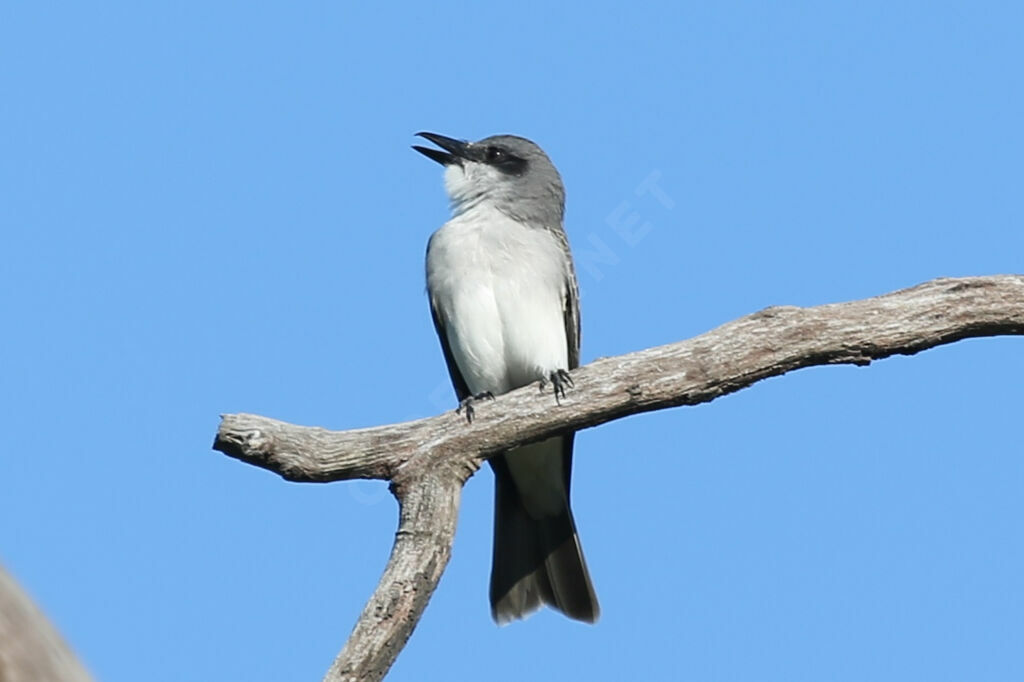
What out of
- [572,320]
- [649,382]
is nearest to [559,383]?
[649,382]

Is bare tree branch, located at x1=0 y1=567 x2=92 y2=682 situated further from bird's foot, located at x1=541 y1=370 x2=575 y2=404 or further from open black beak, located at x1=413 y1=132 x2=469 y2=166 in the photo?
open black beak, located at x1=413 y1=132 x2=469 y2=166

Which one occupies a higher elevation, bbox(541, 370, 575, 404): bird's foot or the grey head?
the grey head

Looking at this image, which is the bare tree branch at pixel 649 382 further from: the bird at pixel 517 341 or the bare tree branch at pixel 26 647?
the bare tree branch at pixel 26 647

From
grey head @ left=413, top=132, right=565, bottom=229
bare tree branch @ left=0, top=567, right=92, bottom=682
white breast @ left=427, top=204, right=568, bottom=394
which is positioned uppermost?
grey head @ left=413, top=132, right=565, bottom=229

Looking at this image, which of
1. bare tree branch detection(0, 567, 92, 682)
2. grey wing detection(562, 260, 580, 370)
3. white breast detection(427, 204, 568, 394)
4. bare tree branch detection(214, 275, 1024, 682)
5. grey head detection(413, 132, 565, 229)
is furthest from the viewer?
grey head detection(413, 132, 565, 229)

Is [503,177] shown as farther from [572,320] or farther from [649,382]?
[649,382]

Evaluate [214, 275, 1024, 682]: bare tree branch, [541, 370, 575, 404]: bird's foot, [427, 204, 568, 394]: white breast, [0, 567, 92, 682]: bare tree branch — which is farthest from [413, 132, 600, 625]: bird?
[0, 567, 92, 682]: bare tree branch

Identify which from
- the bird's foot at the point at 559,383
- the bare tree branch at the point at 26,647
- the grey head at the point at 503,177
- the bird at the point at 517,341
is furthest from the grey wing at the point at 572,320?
the bare tree branch at the point at 26,647

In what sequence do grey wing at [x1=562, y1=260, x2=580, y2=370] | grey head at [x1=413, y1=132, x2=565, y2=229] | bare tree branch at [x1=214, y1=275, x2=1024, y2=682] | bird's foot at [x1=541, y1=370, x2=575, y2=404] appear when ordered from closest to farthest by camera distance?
bare tree branch at [x1=214, y1=275, x2=1024, y2=682], bird's foot at [x1=541, y1=370, x2=575, y2=404], grey wing at [x1=562, y1=260, x2=580, y2=370], grey head at [x1=413, y1=132, x2=565, y2=229]

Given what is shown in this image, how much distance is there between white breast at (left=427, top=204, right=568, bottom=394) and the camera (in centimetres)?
845

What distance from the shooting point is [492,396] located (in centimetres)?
766

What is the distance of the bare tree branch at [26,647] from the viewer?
2035 mm

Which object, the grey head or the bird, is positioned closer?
the bird

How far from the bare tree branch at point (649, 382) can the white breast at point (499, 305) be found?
1.03 m
